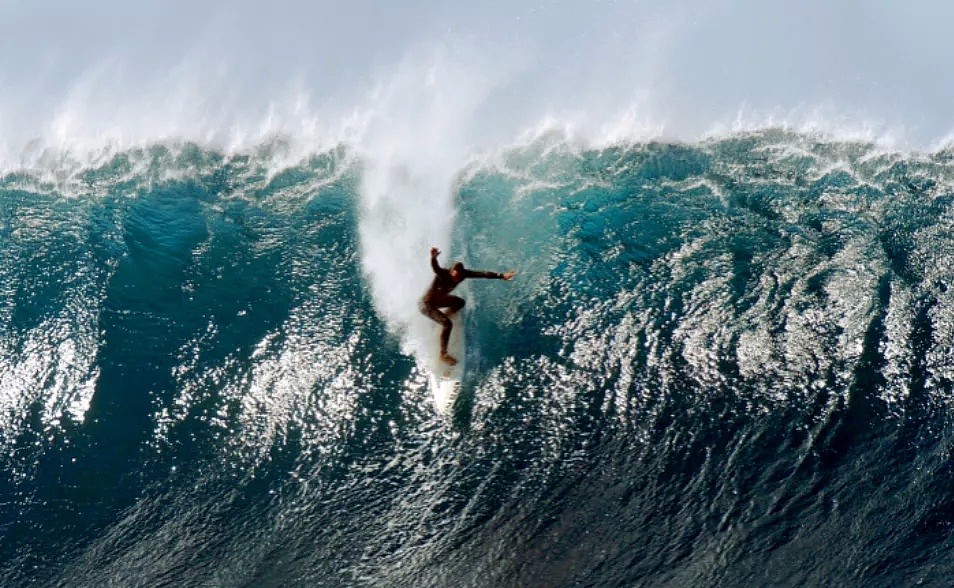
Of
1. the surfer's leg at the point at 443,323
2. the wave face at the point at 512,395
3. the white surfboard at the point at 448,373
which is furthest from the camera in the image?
the surfer's leg at the point at 443,323

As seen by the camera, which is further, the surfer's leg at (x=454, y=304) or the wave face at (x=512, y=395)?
the surfer's leg at (x=454, y=304)

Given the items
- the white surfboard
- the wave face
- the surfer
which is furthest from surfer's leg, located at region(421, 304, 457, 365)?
the wave face

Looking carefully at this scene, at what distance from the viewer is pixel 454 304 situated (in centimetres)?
1745

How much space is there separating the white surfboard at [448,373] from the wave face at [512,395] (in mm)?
255

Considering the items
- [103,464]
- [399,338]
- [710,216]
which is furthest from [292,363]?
[710,216]

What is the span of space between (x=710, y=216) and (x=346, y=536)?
41.5ft

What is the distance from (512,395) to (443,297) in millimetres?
2736

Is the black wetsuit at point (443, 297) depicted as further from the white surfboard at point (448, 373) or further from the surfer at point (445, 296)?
the white surfboard at point (448, 373)

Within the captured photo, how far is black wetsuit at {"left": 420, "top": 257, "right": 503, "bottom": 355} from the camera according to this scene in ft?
55.6

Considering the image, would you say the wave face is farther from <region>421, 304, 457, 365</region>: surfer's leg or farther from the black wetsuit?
the black wetsuit

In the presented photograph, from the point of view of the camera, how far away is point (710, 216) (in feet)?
68.6

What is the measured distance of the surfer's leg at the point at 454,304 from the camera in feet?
57.0

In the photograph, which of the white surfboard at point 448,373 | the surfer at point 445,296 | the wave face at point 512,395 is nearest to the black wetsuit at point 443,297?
the surfer at point 445,296

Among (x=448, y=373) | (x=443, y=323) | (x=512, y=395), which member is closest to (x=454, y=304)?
(x=443, y=323)
